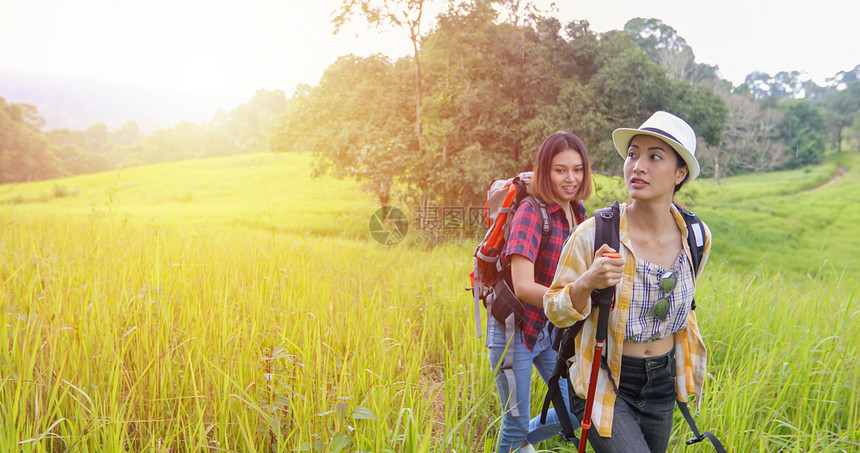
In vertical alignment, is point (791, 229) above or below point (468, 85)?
below

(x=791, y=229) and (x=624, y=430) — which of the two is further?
(x=791, y=229)

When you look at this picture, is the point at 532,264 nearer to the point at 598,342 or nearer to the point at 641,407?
the point at 598,342

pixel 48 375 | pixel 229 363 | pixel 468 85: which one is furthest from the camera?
pixel 468 85

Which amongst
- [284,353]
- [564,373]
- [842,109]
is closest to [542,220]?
[564,373]

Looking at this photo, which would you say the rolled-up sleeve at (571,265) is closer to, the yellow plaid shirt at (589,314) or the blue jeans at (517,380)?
the yellow plaid shirt at (589,314)

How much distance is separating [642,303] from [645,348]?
0.65 ft

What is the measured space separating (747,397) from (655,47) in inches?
1163

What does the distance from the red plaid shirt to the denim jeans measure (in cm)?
52

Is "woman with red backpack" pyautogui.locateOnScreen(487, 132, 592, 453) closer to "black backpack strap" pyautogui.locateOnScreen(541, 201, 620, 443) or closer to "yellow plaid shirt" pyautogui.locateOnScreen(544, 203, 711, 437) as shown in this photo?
"black backpack strap" pyautogui.locateOnScreen(541, 201, 620, 443)

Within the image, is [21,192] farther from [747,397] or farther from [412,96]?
[747,397]

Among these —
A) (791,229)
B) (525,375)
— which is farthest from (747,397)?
(791,229)

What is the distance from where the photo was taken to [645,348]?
1828mm

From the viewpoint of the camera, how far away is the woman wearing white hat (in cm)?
172

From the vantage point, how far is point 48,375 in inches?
82.4
